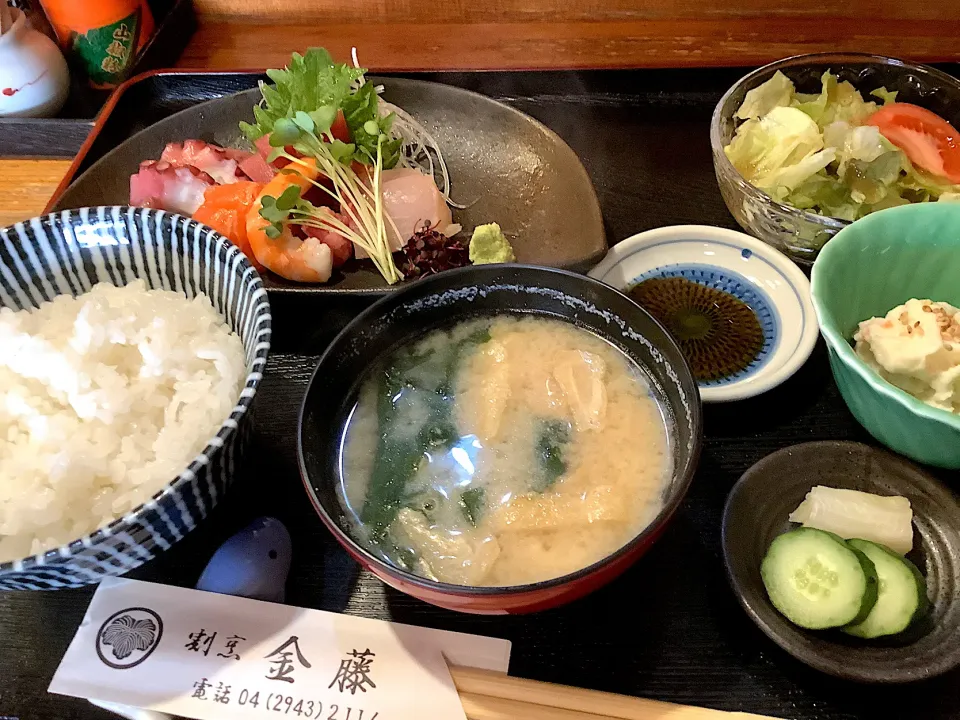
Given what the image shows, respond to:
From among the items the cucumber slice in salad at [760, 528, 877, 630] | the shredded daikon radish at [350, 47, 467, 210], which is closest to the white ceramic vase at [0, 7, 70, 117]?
the shredded daikon radish at [350, 47, 467, 210]

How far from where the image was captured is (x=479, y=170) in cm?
217

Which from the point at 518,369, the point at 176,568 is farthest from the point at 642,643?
the point at 176,568

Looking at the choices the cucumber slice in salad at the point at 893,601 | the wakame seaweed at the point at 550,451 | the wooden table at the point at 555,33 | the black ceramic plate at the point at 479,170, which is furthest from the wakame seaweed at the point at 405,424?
the wooden table at the point at 555,33

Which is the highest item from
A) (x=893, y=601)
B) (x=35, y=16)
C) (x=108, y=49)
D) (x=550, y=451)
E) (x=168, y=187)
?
(x=35, y=16)

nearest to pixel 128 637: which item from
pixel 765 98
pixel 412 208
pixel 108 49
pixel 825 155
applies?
A: pixel 412 208

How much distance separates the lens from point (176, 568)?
53.7 inches

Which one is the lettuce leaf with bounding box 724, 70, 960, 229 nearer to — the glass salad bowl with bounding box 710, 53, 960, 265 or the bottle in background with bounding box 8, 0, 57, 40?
the glass salad bowl with bounding box 710, 53, 960, 265

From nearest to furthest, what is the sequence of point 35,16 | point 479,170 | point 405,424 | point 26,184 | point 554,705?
point 554,705 < point 405,424 < point 479,170 < point 26,184 < point 35,16

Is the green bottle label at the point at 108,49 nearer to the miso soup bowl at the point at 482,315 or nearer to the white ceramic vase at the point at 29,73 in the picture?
the white ceramic vase at the point at 29,73

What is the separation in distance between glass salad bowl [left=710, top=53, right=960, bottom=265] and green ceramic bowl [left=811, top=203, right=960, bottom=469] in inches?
7.5

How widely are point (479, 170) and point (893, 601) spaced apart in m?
1.54

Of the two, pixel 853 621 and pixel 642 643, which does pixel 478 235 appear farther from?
pixel 853 621

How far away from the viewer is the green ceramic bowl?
1348 mm

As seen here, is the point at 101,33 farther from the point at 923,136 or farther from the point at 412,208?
the point at 923,136
